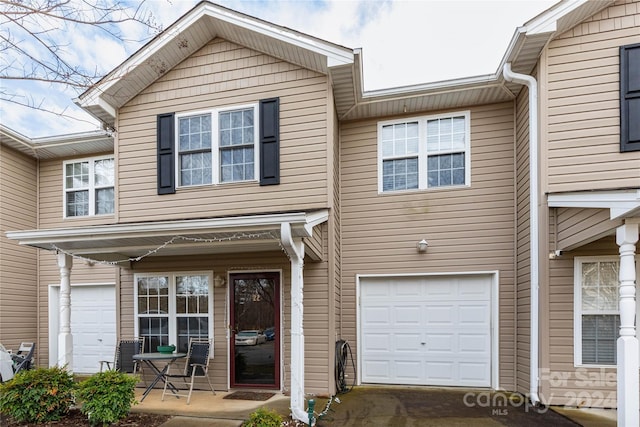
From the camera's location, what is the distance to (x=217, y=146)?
626 cm

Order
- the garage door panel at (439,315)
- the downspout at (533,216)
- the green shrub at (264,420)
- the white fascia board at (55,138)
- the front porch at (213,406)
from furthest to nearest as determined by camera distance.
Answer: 1. the white fascia board at (55,138)
2. the garage door panel at (439,315)
3. the downspout at (533,216)
4. the front porch at (213,406)
5. the green shrub at (264,420)

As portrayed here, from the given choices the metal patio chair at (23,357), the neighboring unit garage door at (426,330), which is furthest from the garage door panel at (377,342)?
the metal patio chair at (23,357)

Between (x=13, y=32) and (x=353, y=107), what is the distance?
446 centimetres

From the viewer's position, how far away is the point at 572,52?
17.1 ft

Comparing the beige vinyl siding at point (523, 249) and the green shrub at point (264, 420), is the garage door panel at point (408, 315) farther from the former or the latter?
the green shrub at point (264, 420)

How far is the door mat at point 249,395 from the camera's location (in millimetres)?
5561

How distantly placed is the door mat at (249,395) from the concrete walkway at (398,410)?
0.40ft

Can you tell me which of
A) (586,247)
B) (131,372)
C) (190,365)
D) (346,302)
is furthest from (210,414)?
(586,247)

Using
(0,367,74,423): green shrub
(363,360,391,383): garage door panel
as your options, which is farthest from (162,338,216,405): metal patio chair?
(363,360,391,383): garage door panel

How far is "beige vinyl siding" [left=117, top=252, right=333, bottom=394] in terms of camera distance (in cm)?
560

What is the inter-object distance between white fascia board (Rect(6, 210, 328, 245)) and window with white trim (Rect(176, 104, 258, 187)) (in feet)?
5.70

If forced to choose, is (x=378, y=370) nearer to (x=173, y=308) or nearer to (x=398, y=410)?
(x=398, y=410)

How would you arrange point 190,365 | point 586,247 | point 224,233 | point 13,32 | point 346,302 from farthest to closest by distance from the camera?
point 346,302, point 190,365, point 586,247, point 224,233, point 13,32

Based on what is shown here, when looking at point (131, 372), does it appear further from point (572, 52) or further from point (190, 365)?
point (572, 52)
